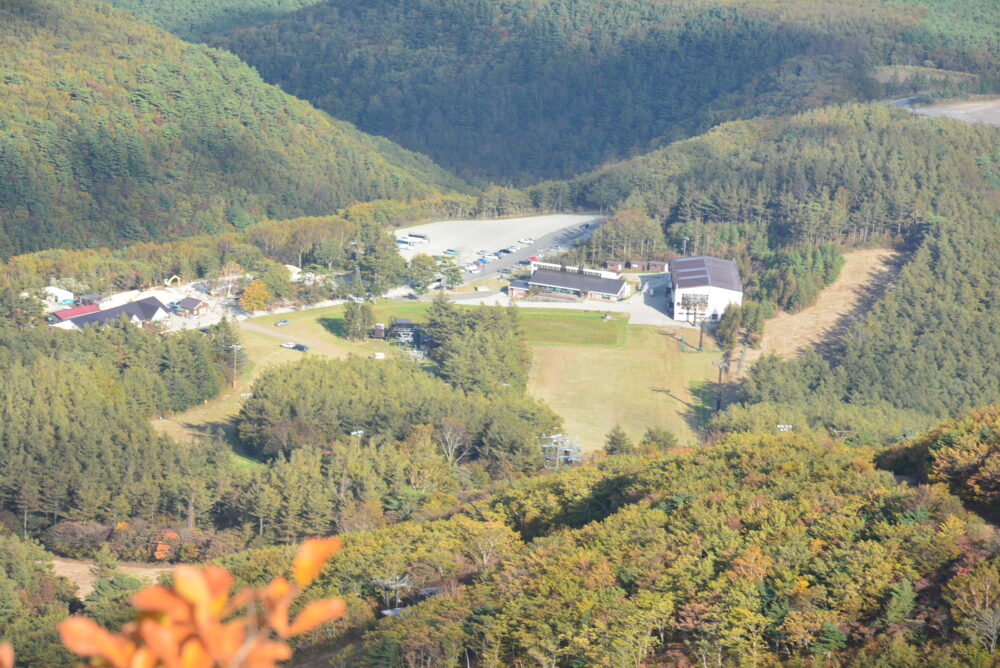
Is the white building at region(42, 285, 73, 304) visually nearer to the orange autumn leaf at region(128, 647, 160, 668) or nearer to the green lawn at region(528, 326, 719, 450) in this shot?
the green lawn at region(528, 326, 719, 450)

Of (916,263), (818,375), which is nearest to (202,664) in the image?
(818,375)

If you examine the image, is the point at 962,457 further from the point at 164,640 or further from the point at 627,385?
the point at 627,385

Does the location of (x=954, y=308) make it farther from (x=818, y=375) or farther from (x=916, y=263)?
(x=818, y=375)

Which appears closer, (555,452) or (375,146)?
(555,452)

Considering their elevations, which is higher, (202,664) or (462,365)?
(202,664)

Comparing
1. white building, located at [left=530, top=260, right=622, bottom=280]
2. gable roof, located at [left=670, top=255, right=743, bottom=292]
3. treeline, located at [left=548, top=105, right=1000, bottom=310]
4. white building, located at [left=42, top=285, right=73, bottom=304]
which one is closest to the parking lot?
white building, located at [left=530, top=260, right=622, bottom=280]

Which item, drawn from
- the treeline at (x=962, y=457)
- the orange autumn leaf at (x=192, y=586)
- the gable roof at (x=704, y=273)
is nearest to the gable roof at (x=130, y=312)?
the gable roof at (x=704, y=273)

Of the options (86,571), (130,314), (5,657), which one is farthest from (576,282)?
(5,657)
